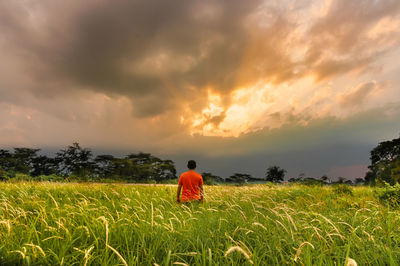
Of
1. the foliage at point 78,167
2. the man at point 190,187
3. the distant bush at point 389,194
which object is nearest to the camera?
the man at point 190,187

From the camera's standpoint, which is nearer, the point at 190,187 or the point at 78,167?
the point at 190,187

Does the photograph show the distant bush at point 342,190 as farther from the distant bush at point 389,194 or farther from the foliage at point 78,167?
the foliage at point 78,167

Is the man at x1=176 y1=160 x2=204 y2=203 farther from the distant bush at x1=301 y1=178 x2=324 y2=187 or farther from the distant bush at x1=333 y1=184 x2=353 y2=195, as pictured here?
the distant bush at x1=301 y1=178 x2=324 y2=187

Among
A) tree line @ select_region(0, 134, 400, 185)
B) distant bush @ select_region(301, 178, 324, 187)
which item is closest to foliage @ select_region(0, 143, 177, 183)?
tree line @ select_region(0, 134, 400, 185)

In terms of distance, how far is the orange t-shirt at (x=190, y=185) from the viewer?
7598mm

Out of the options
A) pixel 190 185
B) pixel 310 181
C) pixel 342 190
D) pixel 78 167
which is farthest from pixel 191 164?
pixel 78 167

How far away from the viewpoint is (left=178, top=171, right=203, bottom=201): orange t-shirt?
760 cm

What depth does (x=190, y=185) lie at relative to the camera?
7.64m

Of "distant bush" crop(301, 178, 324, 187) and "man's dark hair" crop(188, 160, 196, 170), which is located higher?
"man's dark hair" crop(188, 160, 196, 170)

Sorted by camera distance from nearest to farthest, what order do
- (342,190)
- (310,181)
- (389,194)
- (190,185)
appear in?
(190,185)
(389,194)
(342,190)
(310,181)

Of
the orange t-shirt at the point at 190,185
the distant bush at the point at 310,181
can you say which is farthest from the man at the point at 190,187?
the distant bush at the point at 310,181

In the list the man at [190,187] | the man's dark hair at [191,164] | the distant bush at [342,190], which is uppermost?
the man's dark hair at [191,164]

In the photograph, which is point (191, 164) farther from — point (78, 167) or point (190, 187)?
point (78, 167)

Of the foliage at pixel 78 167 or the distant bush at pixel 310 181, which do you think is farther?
the foliage at pixel 78 167
